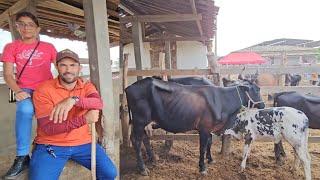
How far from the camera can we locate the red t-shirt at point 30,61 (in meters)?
2.99

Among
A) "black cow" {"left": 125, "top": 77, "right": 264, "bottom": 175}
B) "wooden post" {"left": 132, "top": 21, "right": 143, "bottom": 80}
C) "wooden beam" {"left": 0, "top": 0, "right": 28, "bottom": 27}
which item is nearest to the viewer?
"wooden beam" {"left": 0, "top": 0, "right": 28, "bottom": 27}

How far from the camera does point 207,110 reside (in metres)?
5.70

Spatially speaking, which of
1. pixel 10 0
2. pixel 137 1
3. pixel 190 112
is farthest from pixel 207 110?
pixel 10 0

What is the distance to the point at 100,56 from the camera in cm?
330

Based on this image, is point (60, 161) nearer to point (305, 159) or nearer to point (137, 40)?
point (305, 159)

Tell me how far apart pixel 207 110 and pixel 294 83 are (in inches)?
411

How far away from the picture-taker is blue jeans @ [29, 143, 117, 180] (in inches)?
107

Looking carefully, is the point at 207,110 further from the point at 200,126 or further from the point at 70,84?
the point at 70,84

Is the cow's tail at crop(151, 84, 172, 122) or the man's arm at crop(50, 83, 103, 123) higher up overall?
the man's arm at crop(50, 83, 103, 123)

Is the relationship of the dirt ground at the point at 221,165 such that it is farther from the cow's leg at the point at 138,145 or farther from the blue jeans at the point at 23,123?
the blue jeans at the point at 23,123

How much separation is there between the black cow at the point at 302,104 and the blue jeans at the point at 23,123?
14.3 feet

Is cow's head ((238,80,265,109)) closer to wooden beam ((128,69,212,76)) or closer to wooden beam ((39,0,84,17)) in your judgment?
wooden beam ((128,69,212,76))

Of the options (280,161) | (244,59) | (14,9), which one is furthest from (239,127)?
(244,59)

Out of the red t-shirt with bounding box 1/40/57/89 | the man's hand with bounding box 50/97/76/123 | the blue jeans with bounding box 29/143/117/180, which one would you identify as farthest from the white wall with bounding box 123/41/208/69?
the man's hand with bounding box 50/97/76/123
